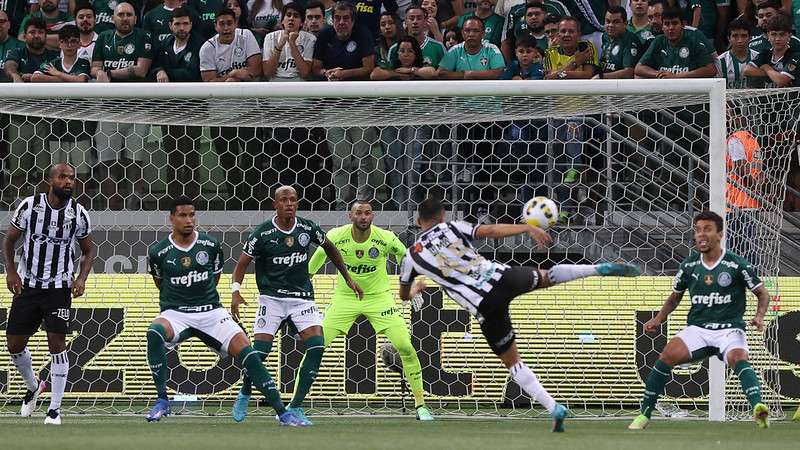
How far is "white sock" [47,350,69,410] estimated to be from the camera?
11.6 metres

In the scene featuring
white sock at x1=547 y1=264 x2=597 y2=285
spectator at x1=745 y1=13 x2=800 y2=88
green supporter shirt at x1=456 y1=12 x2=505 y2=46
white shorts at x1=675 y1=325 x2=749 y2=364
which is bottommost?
white shorts at x1=675 y1=325 x2=749 y2=364

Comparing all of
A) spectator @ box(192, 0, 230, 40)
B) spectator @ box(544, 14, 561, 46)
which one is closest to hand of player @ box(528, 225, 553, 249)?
spectator @ box(544, 14, 561, 46)

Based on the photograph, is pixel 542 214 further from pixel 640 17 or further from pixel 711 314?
pixel 640 17

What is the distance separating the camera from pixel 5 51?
54.4 ft

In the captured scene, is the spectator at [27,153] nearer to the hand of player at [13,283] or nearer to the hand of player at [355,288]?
the hand of player at [13,283]

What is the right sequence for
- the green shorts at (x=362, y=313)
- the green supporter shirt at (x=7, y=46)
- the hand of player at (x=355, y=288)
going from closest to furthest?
1. the hand of player at (x=355, y=288)
2. the green shorts at (x=362, y=313)
3. the green supporter shirt at (x=7, y=46)

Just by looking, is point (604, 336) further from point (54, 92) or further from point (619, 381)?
point (54, 92)

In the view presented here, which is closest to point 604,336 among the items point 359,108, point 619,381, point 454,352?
point 619,381

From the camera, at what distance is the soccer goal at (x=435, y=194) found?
1319 centimetres

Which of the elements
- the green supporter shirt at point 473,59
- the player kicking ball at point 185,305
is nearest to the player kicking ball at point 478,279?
the player kicking ball at point 185,305

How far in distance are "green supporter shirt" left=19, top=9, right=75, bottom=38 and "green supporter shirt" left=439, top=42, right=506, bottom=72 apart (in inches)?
198

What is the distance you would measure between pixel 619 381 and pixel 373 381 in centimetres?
258

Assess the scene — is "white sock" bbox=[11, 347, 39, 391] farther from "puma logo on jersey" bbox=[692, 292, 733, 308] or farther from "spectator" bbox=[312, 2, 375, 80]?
"puma logo on jersey" bbox=[692, 292, 733, 308]

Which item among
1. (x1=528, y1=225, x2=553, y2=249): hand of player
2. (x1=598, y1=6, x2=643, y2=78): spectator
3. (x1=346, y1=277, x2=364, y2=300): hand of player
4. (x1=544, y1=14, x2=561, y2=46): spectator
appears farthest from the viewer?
(x1=544, y1=14, x2=561, y2=46): spectator
